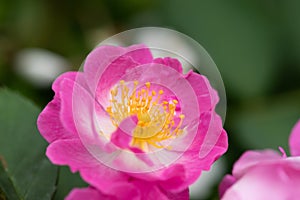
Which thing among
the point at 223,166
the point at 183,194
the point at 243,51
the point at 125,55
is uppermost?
the point at 125,55

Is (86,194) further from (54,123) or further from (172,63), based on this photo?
(172,63)

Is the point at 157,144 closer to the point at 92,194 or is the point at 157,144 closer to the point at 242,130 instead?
the point at 92,194

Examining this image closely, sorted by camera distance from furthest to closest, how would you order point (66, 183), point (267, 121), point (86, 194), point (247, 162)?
point (267, 121), point (66, 183), point (247, 162), point (86, 194)

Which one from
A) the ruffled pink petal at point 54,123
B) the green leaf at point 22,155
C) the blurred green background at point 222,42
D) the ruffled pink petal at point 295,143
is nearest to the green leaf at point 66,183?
the green leaf at point 22,155

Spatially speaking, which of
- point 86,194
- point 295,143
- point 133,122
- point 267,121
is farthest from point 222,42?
point 86,194

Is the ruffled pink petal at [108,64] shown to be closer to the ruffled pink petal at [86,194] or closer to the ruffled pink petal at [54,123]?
the ruffled pink petal at [54,123]

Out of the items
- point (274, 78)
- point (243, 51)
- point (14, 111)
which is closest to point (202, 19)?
point (243, 51)
